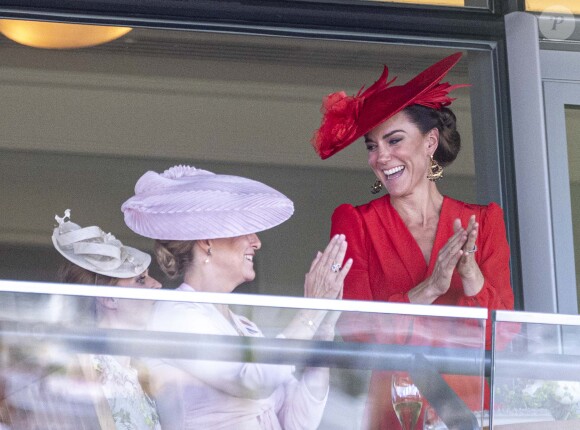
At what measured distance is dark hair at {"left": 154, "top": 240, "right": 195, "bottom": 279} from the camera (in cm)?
231

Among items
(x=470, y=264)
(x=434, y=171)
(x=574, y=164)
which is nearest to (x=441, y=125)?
(x=434, y=171)

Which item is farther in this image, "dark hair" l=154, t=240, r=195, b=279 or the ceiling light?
the ceiling light

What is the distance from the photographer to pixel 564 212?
287cm

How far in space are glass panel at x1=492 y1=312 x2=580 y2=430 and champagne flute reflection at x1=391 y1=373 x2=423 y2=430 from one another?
87 mm

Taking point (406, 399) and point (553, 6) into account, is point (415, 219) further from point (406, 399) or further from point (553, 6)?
point (406, 399)

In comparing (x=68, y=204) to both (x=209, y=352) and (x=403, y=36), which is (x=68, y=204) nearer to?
(x=403, y=36)

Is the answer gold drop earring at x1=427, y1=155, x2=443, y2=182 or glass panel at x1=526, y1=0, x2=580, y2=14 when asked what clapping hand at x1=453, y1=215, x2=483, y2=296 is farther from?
glass panel at x1=526, y1=0, x2=580, y2=14

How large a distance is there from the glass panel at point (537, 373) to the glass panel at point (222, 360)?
3cm

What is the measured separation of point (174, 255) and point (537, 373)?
1.34 m

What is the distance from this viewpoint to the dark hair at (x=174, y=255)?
231 centimetres

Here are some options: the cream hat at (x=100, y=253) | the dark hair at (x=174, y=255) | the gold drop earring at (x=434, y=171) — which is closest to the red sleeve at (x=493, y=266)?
the gold drop earring at (x=434, y=171)

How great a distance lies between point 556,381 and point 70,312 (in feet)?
1.81

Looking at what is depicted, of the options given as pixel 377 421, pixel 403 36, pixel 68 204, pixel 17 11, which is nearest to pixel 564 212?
pixel 403 36

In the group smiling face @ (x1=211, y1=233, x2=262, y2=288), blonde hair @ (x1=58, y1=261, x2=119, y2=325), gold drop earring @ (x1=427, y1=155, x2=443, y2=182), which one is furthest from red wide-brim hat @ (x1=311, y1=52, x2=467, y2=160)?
blonde hair @ (x1=58, y1=261, x2=119, y2=325)
